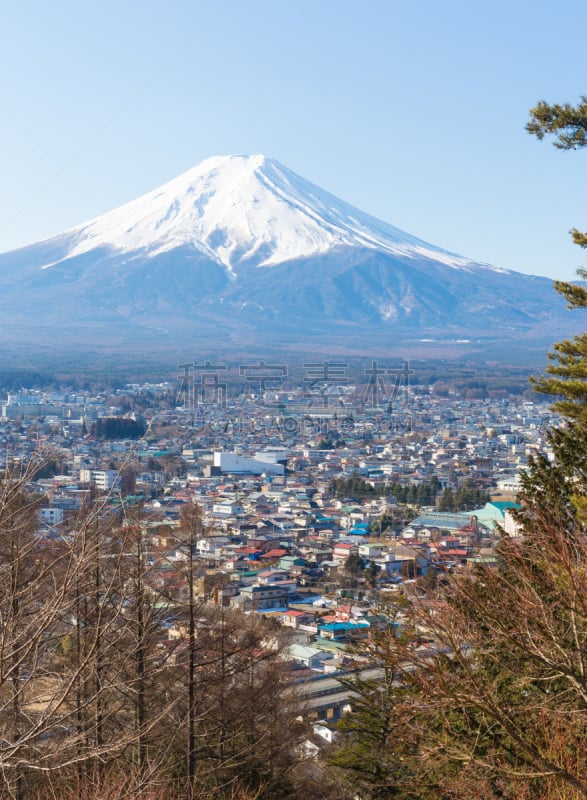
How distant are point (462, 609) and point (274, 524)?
2154 centimetres

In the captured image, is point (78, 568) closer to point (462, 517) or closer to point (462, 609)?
point (462, 609)

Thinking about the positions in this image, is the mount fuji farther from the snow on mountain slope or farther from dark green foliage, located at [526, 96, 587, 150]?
dark green foliage, located at [526, 96, 587, 150]

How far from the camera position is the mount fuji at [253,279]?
335 feet

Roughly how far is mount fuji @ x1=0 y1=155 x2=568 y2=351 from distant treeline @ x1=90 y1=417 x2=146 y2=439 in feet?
161

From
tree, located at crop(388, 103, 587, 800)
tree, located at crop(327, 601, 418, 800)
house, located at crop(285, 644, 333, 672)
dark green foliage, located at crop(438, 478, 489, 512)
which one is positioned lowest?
dark green foliage, located at crop(438, 478, 489, 512)

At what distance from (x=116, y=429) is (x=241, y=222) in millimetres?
86396

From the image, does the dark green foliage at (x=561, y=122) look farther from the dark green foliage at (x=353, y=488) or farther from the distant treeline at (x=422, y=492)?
the dark green foliage at (x=353, y=488)

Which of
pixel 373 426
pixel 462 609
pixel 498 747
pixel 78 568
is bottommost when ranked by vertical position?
pixel 373 426

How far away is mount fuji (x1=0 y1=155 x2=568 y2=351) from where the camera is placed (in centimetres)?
10225

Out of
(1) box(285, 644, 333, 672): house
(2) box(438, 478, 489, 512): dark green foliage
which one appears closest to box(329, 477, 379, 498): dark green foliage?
(2) box(438, 478, 489, 512): dark green foliage

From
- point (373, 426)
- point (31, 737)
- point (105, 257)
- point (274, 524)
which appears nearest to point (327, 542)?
point (274, 524)

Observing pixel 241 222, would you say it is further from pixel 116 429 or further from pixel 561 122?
pixel 561 122

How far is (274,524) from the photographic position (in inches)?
1032

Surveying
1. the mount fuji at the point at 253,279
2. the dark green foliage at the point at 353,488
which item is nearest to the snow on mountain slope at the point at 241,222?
the mount fuji at the point at 253,279
